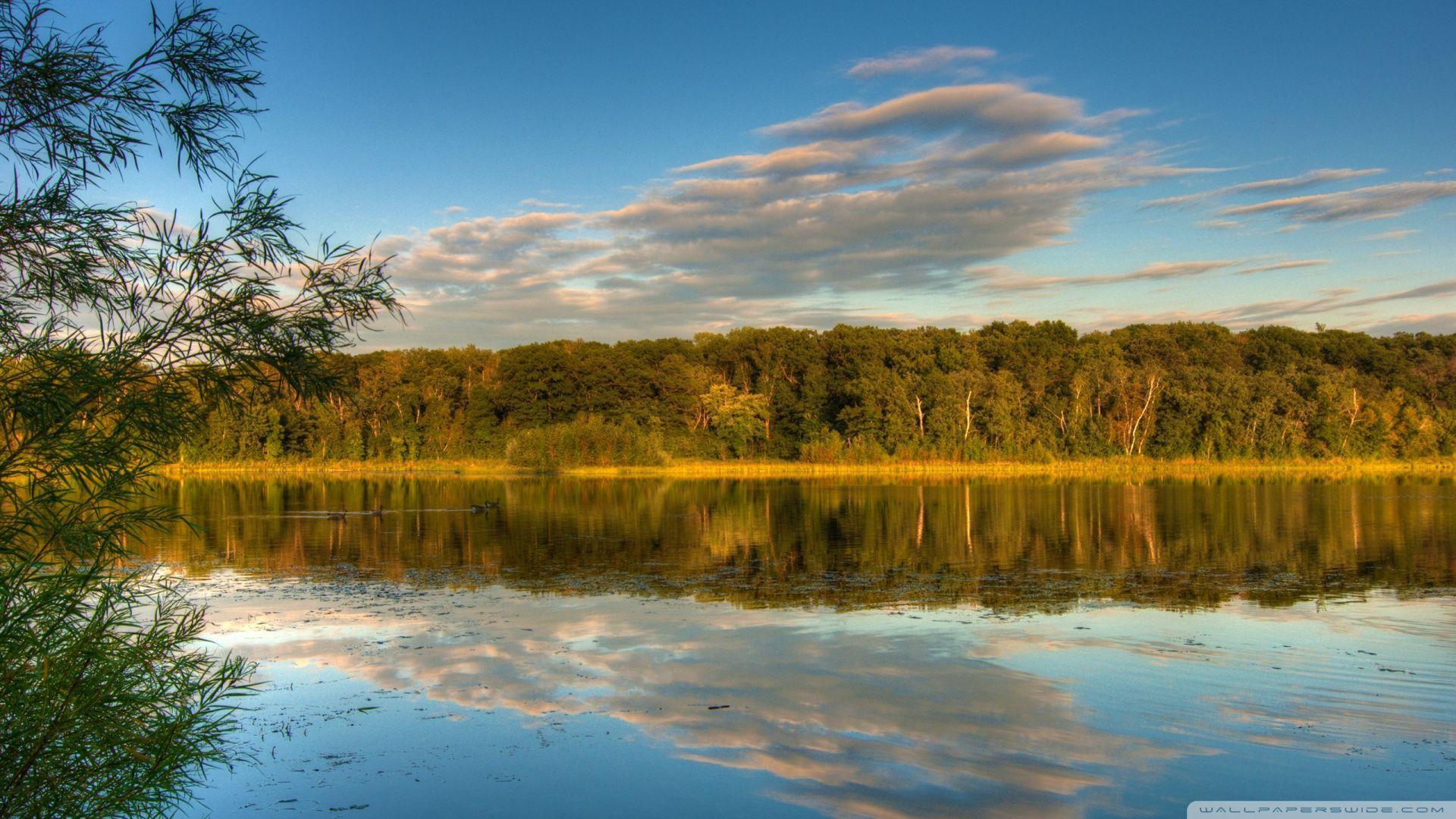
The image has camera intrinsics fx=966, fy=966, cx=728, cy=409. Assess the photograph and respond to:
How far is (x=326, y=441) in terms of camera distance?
66.9 metres

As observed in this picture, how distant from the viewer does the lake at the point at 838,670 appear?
7.40 metres

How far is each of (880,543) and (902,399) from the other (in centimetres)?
3935

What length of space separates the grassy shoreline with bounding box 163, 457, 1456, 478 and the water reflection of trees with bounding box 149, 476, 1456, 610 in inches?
591

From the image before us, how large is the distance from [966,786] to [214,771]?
6145mm

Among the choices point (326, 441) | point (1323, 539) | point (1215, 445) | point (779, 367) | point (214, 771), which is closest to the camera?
point (214, 771)

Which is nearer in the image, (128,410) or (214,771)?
(128,410)

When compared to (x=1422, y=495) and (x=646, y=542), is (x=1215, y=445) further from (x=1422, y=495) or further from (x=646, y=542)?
(x=646, y=542)

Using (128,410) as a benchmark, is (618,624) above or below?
below

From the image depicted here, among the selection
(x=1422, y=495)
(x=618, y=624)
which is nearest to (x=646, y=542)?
(x=618, y=624)

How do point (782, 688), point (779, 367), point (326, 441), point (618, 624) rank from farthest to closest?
1. point (779, 367)
2. point (326, 441)
3. point (618, 624)
4. point (782, 688)

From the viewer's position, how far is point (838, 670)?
34.7 feet

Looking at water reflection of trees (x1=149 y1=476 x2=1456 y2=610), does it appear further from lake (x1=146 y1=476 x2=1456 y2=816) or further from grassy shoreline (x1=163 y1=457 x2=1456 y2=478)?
grassy shoreline (x1=163 y1=457 x2=1456 y2=478)

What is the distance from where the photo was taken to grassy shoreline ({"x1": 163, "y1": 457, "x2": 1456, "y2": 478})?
54688 mm

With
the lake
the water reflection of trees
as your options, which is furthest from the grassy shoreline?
the lake
